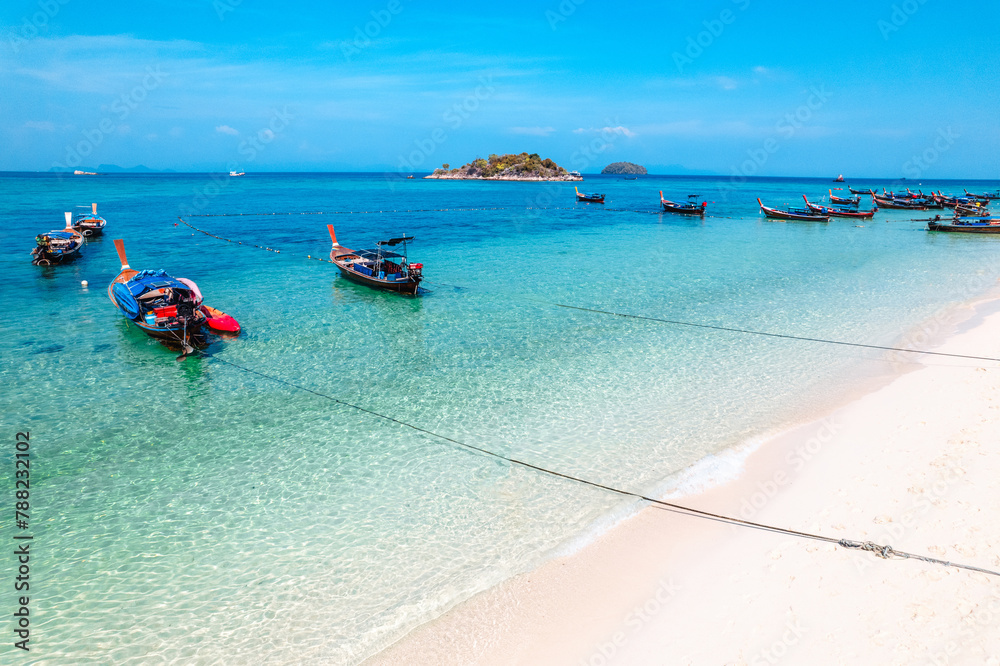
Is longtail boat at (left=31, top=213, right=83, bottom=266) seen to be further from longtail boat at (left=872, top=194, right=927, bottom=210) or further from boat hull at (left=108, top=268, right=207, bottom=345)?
longtail boat at (left=872, top=194, right=927, bottom=210)

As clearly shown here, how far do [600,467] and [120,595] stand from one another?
7.43 meters

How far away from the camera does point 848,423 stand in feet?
36.1

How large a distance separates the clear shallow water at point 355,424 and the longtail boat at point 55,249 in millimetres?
857

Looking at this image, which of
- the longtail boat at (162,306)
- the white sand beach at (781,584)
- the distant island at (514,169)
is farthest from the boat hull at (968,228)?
the distant island at (514,169)

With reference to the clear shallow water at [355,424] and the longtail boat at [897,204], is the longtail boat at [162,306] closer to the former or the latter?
the clear shallow water at [355,424]

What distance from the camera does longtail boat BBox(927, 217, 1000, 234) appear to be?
45.1 m

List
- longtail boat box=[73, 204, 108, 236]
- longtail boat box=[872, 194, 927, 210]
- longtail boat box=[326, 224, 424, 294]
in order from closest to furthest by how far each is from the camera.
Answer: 1. longtail boat box=[326, 224, 424, 294]
2. longtail boat box=[73, 204, 108, 236]
3. longtail boat box=[872, 194, 927, 210]

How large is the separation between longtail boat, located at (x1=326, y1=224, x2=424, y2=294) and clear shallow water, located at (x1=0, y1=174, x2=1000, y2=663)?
78 centimetres

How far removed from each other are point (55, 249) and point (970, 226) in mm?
67019

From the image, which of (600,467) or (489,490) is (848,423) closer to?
(600,467)

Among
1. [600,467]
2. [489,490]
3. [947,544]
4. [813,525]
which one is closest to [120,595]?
[489,490]

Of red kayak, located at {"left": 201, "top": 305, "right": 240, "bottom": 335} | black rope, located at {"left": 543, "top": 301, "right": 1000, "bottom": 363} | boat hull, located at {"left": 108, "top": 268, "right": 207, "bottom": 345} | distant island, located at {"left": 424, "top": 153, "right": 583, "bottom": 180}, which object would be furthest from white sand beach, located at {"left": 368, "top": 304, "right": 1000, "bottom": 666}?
distant island, located at {"left": 424, "top": 153, "right": 583, "bottom": 180}

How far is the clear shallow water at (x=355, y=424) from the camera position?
6.91 meters

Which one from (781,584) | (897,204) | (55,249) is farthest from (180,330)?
(897,204)
